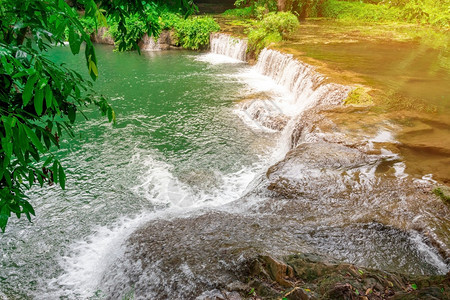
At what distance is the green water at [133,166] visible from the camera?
16.4 ft

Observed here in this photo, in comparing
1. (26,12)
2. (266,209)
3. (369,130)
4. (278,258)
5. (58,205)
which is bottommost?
(58,205)

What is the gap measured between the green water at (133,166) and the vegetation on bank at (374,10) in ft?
35.2

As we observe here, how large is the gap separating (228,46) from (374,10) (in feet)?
37.3

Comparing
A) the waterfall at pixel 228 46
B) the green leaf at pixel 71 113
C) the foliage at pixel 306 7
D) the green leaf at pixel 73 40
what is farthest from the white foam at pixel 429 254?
the foliage at pixel 306 7

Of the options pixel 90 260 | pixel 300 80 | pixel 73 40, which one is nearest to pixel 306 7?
pixel 300 80

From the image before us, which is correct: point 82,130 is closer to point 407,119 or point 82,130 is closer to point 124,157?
point 124,157

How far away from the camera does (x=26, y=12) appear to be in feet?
4.80

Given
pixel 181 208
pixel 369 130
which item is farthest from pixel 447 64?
pixel 181 208

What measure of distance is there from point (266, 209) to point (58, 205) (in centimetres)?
390

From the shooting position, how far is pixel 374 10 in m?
21.9

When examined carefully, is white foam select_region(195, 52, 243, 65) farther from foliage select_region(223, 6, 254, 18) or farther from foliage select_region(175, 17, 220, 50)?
foliage select_region(223, 6, 254, 18)

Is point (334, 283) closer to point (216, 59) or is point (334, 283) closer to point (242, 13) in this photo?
point (216, 59)

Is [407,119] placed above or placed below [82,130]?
above

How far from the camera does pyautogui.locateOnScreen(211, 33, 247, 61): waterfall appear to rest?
16.8 metres
